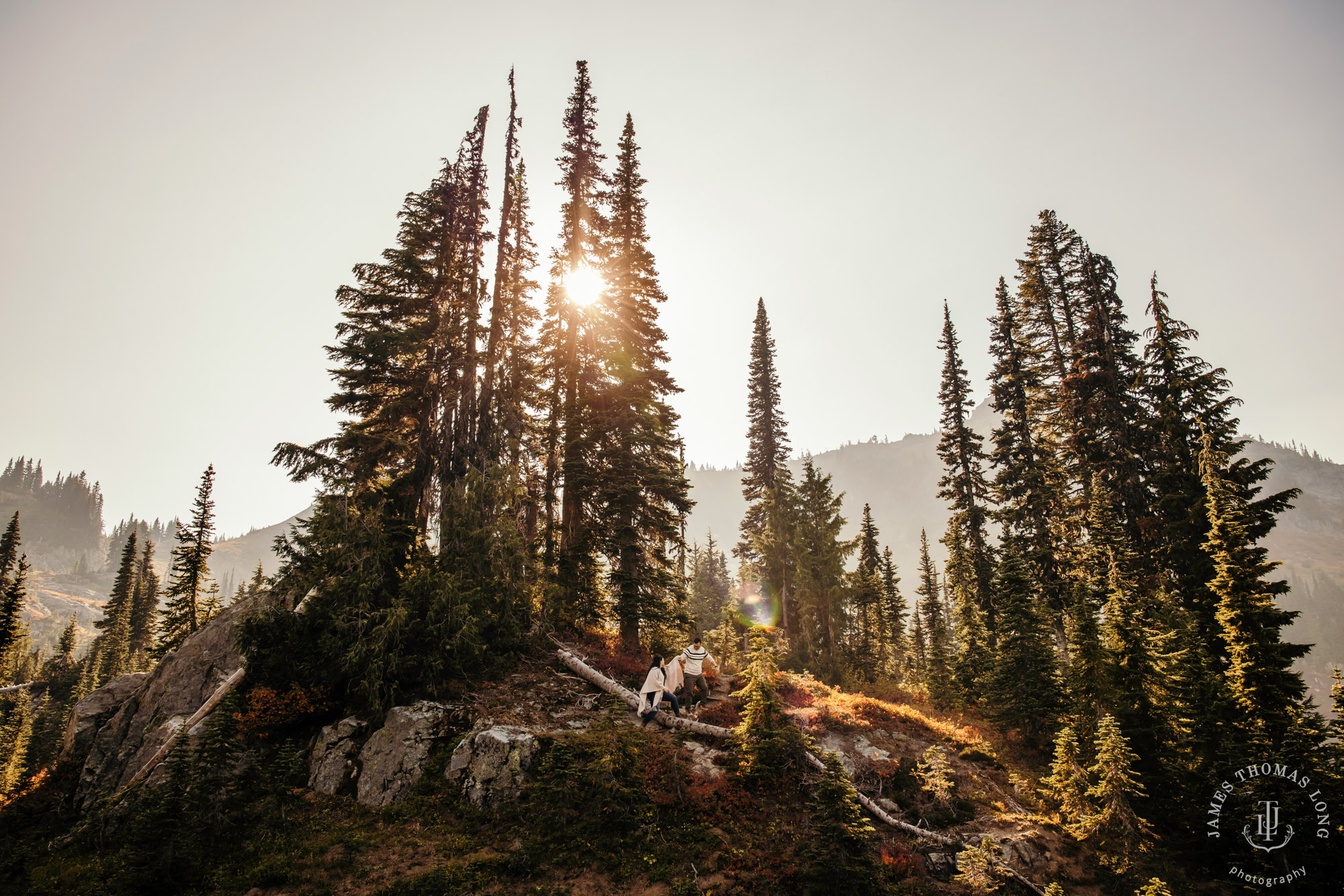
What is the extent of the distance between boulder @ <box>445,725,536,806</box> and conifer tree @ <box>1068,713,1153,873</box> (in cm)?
1223

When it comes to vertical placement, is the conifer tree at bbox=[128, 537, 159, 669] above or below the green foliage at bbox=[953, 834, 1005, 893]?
above

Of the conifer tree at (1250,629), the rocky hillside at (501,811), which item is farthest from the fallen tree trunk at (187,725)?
the conifer tree at (1250,629)

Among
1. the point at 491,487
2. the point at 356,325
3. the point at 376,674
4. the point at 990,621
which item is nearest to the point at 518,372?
Result: the point at 356,325

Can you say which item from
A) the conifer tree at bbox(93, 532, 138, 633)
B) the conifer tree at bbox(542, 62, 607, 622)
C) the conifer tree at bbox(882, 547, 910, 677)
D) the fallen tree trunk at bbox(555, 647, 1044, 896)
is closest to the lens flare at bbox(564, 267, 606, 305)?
the conifer tree at bbox(542, 62, 607, 622)

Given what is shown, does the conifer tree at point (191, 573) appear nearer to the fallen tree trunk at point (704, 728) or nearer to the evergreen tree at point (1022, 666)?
the fallen tree trunk at point (704, 728)

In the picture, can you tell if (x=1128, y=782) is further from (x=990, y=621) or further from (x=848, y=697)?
(x=990, y=621)

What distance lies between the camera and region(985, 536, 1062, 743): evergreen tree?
56.7ft

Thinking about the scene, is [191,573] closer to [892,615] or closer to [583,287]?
[583,287]

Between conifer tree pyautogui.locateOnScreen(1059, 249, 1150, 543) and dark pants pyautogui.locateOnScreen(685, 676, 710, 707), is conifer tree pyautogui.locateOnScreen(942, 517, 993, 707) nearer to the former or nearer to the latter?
conifer tree pyautogui.locateOnScreen(1059, 249, 1150, 543)

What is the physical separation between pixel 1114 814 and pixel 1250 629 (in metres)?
5.88

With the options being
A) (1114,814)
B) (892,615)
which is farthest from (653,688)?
(892,615)

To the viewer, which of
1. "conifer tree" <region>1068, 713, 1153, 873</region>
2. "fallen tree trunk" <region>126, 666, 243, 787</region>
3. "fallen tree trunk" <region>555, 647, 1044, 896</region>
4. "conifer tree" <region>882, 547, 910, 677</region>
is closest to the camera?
"fallen tree trunk" <region>555, 647, 1044, 896</region>

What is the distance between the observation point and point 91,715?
16.6 metres

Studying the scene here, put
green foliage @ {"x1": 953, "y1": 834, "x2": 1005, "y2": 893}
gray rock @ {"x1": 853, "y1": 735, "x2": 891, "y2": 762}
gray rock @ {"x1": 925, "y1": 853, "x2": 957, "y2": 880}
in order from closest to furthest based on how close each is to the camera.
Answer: green foliage @ {"x1": 953, "y1": 834, "x2": 1005, "y2": 893}
gray rock @ {"x1": 925, "y1": 853, "x2": 957, "y2": 880}
gray rock @ {"x1": 853, "y1": 735, "x2": 891, "y2": 762}
